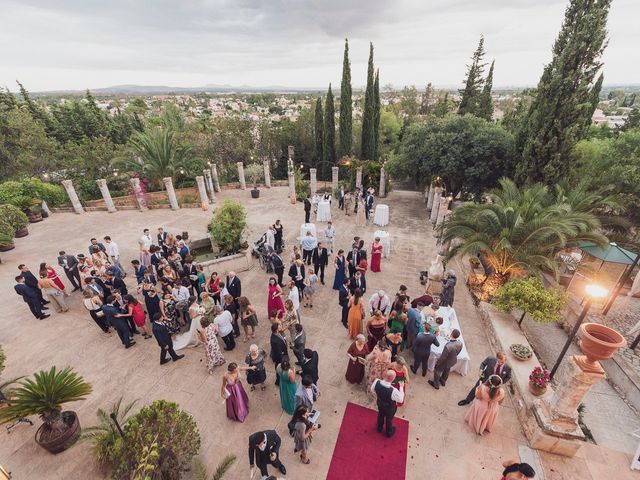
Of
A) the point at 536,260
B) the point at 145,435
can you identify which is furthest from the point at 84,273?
the point at 536,260

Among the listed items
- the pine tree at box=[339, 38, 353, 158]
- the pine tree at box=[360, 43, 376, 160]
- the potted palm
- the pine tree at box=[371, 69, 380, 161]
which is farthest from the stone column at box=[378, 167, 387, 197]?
the potted palm

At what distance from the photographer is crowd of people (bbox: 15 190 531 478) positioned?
5.18m

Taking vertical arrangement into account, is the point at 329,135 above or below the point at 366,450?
above

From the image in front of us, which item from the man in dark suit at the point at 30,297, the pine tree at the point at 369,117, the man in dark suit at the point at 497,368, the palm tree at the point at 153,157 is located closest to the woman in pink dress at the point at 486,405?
the man in dark suit at the point at 497,368

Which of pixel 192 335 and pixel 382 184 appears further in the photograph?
pixel 382 184

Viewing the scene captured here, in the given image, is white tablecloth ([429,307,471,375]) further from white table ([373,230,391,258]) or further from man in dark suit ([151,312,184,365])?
man in dark suit ([151,312,184,365])

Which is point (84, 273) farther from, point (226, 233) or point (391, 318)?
point (391, 318)

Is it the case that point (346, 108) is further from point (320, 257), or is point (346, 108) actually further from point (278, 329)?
point (278, 329)

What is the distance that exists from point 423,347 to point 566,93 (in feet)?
42.1

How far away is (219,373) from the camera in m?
6.82

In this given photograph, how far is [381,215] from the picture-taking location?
1498 centimetres

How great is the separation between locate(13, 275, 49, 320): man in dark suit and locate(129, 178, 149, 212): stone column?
960cm

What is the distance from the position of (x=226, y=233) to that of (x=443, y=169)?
1263 centimetres

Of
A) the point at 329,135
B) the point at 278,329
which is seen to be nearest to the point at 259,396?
the point at 278,329
